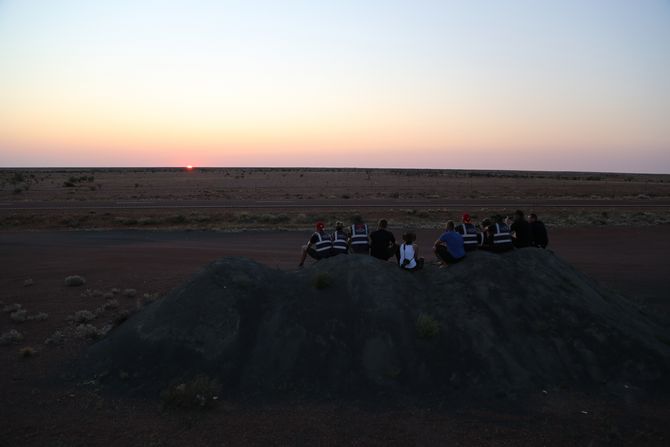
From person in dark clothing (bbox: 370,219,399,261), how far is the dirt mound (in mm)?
1569

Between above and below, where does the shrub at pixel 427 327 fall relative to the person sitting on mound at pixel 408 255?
below

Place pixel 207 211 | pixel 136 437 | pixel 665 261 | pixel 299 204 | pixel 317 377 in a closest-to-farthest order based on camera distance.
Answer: pixel 136 437 → pixel 317 377 → pixel 665 261 → pixel 207 211 → pixel 299 204

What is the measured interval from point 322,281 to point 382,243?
2593 mm

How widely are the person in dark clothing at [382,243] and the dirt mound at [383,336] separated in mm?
1569

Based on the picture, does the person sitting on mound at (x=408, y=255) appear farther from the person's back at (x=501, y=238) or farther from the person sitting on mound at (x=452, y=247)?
the person's back at (x=501, y=238)

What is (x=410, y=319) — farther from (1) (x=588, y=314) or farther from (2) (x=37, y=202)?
(2) (x=37, y=202)

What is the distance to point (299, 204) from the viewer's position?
48.0m

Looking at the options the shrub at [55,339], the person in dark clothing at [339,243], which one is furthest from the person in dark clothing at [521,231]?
the shrub at [55,339]

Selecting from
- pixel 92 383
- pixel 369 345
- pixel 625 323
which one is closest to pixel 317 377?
pixel 369 345

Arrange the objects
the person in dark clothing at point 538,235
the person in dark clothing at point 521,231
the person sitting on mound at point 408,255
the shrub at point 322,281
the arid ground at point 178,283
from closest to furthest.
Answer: the arid ground at point 178,283, the shrub at point 322,281, the person sitting on mound at point 408,255, the person in dark clothing at point 521,231, the person in dark clothing at point 538,235

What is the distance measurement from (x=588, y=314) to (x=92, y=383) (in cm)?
908

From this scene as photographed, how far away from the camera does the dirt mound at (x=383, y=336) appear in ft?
29.3

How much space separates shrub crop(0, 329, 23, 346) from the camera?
37.2ft

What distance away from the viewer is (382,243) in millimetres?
12453
